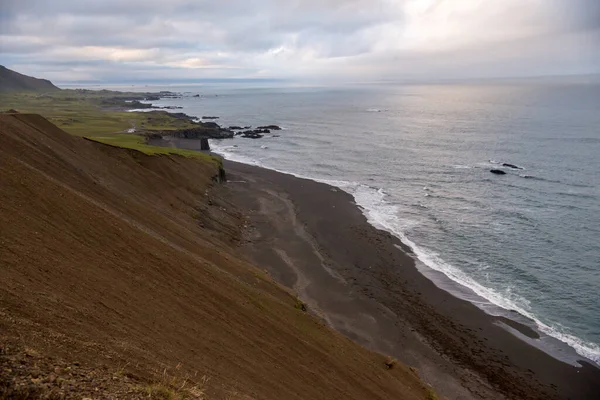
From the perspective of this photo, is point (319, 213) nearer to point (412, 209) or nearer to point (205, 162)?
Answer: point (412, 209)

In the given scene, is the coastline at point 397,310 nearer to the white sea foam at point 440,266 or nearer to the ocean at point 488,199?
the white sea foam at point 440,266

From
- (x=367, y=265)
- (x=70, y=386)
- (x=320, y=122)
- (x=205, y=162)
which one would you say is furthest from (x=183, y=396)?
(x=320, y=122)

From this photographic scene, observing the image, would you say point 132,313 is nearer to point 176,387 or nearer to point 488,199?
point 176,387

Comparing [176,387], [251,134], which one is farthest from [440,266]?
[251,134]

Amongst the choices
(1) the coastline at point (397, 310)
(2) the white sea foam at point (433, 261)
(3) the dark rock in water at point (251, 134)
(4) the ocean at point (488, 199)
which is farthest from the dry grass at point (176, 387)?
(3) the dark rock in water at point (251, 134)

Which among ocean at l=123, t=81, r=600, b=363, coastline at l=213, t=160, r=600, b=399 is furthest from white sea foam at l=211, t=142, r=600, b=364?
coastline at l=213, t=160, r=600, b=399
